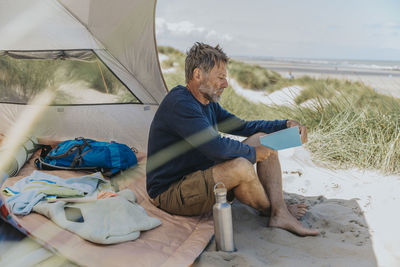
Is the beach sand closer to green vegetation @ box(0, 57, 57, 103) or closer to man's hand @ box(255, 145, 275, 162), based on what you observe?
man's hand @ box(255, 145, 275, 162)

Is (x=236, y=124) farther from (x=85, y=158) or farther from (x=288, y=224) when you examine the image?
(x=85, y=158)

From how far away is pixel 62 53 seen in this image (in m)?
3.44

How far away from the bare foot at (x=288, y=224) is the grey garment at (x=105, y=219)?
68 centimetres

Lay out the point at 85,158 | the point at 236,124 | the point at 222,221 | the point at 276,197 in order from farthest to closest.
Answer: the point at 85,158 → the point at 236,124 → the point at 276,197 → the point at 222,221

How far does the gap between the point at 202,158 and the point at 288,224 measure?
2.07 feet

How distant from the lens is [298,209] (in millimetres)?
2305

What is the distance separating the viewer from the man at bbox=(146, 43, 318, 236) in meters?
1.97

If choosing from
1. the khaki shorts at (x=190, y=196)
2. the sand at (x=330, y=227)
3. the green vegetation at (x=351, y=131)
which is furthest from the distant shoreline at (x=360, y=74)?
the khaki shorts at (x=190, y=196)

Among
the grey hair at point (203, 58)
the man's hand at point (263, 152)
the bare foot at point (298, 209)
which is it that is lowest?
the bare foot at point (298, 209)

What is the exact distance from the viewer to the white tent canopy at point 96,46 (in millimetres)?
3355

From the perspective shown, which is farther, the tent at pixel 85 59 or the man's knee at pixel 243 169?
the tent at pixel 85 59

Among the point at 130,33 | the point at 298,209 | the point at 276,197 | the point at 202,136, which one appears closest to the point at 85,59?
the point at 130,33

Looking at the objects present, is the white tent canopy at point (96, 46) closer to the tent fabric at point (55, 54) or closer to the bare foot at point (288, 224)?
the tent fabric at point (55, 54)

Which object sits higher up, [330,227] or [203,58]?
[203,58]
